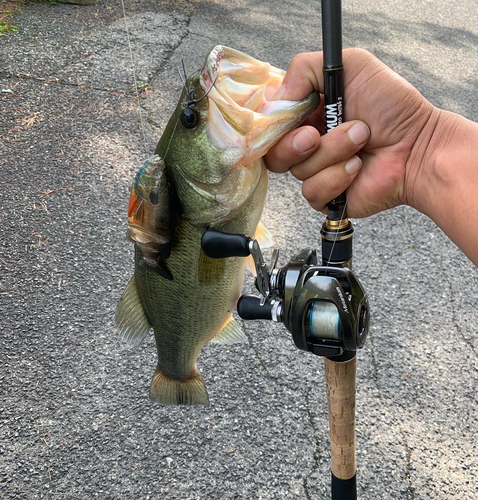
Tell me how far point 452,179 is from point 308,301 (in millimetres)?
536

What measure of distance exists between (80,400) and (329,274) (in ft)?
6.04

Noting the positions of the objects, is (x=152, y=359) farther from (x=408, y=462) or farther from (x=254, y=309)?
(x=254, y=309)

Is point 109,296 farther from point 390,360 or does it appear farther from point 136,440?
point 390,360

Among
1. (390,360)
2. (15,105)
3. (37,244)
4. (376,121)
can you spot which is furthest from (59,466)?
(15,105)

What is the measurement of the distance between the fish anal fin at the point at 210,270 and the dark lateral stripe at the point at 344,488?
66 centimetres

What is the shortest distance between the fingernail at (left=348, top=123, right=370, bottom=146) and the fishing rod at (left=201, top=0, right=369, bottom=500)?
56 millimetres

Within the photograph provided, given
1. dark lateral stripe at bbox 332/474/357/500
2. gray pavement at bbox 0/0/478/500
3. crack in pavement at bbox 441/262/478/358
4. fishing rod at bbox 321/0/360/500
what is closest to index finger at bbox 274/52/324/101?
fishing rod at bbox 321/0/360/500

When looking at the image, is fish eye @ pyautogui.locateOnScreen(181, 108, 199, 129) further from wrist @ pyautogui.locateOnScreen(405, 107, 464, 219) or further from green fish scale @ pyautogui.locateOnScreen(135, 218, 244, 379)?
wrist @ pyautogui.locateOnScreen(405, 107, 464, 219)

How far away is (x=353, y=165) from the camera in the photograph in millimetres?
1367

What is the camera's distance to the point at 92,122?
442cm

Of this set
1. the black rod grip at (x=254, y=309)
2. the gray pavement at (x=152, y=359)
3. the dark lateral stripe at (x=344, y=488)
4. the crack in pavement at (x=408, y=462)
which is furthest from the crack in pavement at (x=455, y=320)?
the black rod grip at (x=254, y=309)

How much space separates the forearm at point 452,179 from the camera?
1273 millimetres

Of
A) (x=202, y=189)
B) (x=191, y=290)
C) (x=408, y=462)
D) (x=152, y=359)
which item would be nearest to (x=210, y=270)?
(x=191, y=290)

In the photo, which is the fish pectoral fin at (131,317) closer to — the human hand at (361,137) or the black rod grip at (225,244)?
the black rod grip at (225,244)
